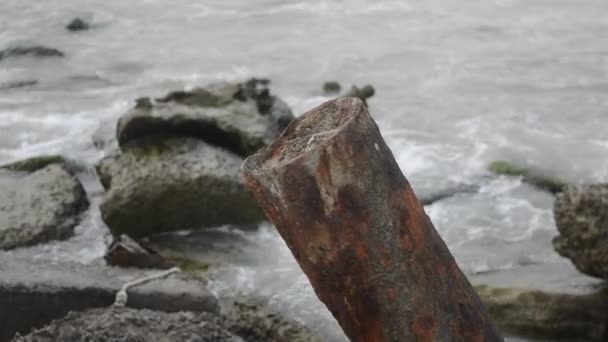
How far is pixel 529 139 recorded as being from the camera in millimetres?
8133

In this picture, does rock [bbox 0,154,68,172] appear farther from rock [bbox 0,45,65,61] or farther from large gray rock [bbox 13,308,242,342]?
rock [bbox 0,45,65,61]

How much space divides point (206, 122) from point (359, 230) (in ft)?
14.7

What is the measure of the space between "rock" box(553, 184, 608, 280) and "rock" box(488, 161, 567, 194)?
2.32m

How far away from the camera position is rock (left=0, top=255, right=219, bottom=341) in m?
4.23

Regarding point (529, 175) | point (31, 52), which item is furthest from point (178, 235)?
point (31, 52)

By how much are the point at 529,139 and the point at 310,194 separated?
6102mm

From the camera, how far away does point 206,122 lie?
6.72 m

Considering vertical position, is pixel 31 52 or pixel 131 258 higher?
pixel 131 258

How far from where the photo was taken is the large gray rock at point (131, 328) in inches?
134

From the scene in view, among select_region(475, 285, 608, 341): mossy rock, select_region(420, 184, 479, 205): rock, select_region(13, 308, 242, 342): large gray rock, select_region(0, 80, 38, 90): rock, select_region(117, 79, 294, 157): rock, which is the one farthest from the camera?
select_region(0, 80, 38, 90): rock

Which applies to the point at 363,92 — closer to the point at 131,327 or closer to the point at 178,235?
the point at 178,235

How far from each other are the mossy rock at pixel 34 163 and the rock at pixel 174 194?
102cm

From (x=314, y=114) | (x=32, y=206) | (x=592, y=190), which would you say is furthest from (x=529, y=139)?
(x=314, y=114)

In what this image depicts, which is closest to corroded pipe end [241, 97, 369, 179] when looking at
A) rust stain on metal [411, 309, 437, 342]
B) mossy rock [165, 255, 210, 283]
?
rust stain on metal [411, 309, 437, 342]
